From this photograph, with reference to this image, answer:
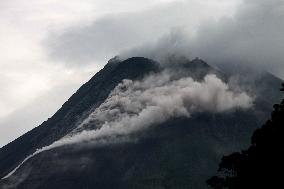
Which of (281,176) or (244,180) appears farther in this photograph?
(244,180)

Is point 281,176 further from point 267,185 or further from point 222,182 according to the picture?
point 222,182

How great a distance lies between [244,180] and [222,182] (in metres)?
3.58

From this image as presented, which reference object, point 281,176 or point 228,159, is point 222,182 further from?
point 281,176

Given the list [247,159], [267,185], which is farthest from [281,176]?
[247,159]

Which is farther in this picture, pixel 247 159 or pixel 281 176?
pixel 247 159

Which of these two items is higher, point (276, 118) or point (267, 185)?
point (276, 118)

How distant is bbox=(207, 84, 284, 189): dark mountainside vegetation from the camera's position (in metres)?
67.3

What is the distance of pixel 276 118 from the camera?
2857 inches

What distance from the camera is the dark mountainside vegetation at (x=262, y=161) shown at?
2648 inches

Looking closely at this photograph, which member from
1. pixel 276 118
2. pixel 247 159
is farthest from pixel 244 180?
pixel 276 118

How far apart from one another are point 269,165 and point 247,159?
176 inches

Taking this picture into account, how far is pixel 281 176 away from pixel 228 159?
9.15 metres

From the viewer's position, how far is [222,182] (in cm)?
7344

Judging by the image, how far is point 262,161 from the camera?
68.9 m
